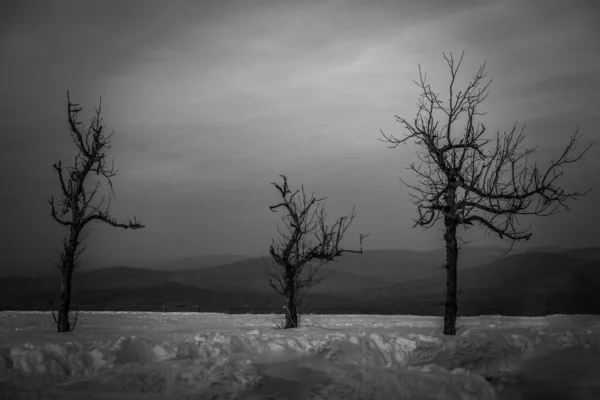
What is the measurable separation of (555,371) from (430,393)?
5115 millimetres

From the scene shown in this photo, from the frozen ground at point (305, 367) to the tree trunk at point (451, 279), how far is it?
118cm

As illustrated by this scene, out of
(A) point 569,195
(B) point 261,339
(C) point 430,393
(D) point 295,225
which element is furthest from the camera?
(D) point 295,225

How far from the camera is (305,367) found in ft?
41.9

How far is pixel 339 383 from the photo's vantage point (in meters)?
11.6

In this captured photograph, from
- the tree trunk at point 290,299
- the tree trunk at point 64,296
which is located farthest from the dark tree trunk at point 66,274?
the tree trunk at point 290,299

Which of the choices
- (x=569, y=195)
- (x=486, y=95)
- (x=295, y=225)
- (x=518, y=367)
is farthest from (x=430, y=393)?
(x=295, y=225)

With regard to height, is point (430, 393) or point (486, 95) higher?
point (486, 95)

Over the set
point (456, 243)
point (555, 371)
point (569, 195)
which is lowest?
point (555, 371)

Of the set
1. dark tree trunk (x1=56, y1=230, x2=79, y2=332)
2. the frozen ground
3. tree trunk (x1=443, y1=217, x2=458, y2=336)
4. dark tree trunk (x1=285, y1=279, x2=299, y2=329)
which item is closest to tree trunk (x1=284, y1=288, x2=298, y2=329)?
dark tree trunk (x1=285, y1=279, x2=299, y2=329)

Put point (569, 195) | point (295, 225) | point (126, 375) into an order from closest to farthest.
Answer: point (126, 375) → point (569, 195) → point (295, 225)

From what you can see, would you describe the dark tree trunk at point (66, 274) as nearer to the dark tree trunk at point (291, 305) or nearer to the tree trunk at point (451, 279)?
the dark tree trunk at point (291, 305)

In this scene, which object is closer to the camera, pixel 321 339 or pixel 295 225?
pixel 321 339

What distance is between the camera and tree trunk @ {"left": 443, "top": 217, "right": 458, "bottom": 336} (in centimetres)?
1606

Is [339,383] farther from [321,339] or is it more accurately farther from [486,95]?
[486,95]
